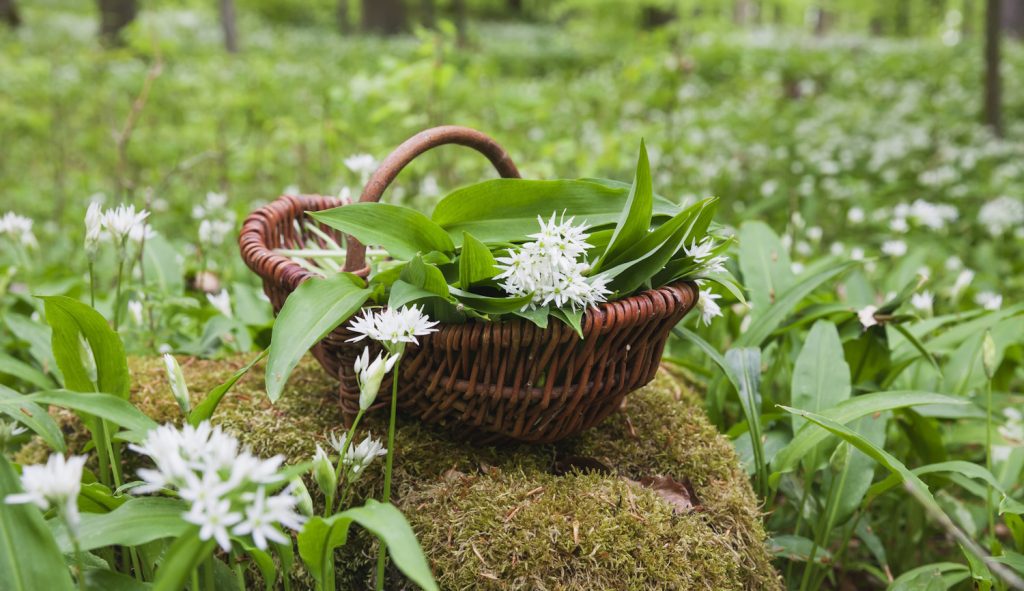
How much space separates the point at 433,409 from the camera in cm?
148

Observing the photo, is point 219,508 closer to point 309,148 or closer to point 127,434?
point 127,434

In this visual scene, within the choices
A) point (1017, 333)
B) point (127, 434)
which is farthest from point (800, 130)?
point (127, 434)

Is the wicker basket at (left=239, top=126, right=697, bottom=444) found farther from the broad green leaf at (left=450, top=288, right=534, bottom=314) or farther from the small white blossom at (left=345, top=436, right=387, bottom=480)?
the small white blossom at (left=345, top=436, right=387, bottom=480)

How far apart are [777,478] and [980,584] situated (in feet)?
1.39

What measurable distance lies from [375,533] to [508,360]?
1.27 ft

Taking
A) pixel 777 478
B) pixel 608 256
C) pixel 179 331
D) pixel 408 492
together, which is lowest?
pixel 777 478

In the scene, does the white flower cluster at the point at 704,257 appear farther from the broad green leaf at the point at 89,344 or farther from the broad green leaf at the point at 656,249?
the broad green leaf at the point at 89,344

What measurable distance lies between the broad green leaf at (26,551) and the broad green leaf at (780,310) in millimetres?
1627

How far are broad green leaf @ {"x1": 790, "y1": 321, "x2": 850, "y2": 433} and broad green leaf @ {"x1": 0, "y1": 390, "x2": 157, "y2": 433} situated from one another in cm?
145

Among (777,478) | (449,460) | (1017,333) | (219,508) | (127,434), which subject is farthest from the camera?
(1017,333)

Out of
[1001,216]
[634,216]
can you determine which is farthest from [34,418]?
[1001,216]

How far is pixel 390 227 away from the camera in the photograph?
1407 mm

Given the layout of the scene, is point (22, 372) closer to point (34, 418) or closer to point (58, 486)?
point (34, 418)

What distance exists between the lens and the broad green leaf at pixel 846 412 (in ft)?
5.04
